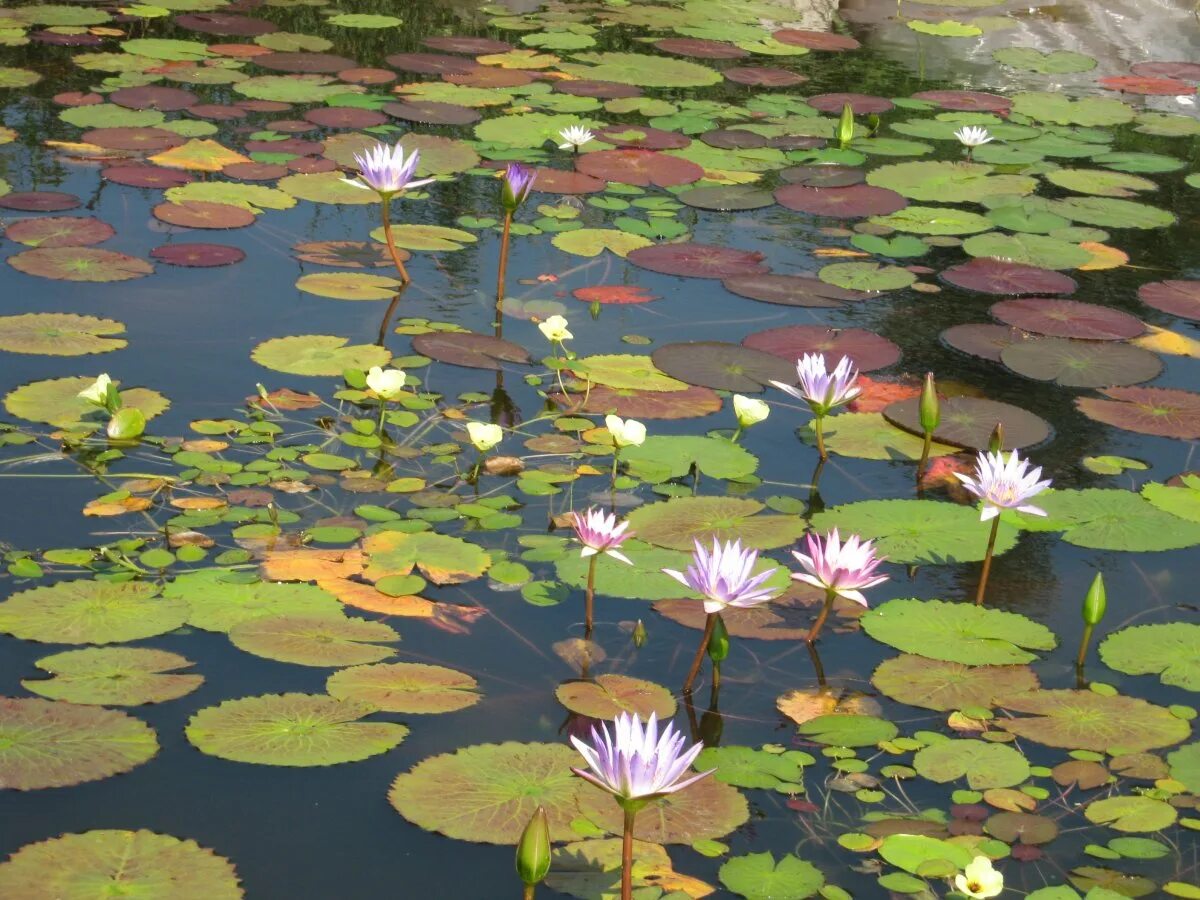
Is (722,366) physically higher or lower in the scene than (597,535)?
lower

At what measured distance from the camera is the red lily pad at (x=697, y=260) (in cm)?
477

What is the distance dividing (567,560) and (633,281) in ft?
6.10

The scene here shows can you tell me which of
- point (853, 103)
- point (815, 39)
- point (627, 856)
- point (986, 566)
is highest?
point (815, 39)

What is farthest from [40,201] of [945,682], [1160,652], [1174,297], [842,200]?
[1160,652]

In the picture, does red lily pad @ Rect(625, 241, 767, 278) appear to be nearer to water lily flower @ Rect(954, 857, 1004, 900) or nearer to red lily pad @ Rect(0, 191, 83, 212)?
red lily pad @ Rect(0, 191, 83, 212)

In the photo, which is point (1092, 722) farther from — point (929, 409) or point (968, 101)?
point (968, 101)

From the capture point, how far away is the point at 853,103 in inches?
268

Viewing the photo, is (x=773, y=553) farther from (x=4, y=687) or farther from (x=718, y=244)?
(x=718, y=244)

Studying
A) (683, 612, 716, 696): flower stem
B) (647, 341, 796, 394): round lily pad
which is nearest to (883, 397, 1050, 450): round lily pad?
(647, 341, 796, 394): round lily pad

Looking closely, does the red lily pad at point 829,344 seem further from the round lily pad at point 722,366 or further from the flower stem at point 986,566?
the flower stem at point 986,566

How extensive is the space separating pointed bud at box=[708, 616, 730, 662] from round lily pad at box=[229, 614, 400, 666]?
1.91 ft

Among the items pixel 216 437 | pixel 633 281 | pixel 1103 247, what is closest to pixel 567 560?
pixel 216 437

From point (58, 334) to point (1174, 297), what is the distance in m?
3.37

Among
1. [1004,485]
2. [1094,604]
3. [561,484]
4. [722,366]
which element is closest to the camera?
[1094,604]
